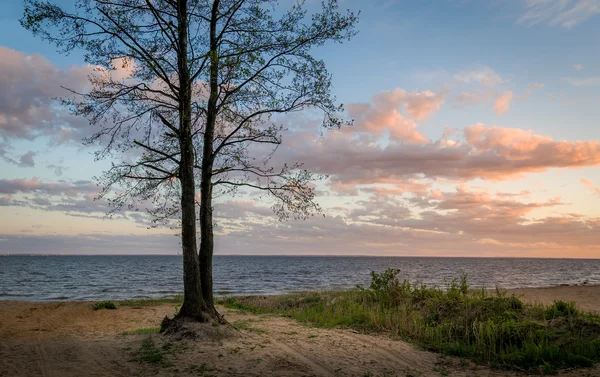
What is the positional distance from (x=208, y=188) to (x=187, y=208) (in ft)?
5.35

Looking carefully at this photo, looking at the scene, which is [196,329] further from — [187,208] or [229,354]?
[187,208]

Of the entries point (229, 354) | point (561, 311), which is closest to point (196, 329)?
point (229, 354)

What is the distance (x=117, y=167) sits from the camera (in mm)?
13016

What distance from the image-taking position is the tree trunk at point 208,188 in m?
13.4

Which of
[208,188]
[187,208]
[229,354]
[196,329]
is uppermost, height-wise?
[208,188]

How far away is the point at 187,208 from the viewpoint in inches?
480

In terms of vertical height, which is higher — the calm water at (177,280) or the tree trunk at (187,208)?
the tree trunk at (187,208)

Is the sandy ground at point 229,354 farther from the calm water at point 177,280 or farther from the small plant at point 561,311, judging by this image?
the calm water at point 177,280

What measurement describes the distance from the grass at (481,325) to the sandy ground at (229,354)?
78 cm

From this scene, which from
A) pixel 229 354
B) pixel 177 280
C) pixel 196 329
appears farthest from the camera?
pixel 177 280

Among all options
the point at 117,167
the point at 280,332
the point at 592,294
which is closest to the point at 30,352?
the point at 117,167

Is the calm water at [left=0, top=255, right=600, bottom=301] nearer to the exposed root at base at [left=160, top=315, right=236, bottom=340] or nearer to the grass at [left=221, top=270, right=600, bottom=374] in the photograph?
the grass at [left=221, top=270, right=600, bottom=374]

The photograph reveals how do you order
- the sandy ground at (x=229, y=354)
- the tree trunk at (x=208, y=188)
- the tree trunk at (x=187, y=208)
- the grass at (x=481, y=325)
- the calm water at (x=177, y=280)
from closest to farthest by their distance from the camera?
1. the sandy ground at (x=229, y=354)
2. the grass at (x=481, y=325)
3. the tree trunk at (x=187, y=208)
4. the tree trunk at (x=208, y=188)
5. the calm water at (x=177, y=280)

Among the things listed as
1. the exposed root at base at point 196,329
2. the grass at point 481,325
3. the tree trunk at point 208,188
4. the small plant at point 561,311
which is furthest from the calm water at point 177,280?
the exposed root at base at point 196,329
